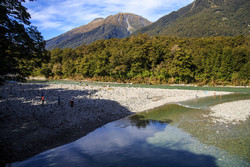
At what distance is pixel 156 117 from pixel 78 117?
8.75 m

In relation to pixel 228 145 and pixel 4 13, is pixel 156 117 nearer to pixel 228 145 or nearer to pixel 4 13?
pixel 228 145

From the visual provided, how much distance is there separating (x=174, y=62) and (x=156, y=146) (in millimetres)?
47146

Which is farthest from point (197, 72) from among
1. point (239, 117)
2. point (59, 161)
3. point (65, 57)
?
point (65, 57)

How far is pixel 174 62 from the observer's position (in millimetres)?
55375

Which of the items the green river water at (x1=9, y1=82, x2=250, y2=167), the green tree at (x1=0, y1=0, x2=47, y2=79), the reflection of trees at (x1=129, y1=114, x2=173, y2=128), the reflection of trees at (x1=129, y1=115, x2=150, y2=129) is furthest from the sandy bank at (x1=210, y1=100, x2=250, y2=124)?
the green tree at (x1=0, y1=0, x2=47, y2=79)

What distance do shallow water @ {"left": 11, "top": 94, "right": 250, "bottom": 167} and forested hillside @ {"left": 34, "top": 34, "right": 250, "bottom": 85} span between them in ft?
133

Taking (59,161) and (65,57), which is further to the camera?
(65,57)

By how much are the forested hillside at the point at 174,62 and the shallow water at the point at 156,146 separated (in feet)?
133

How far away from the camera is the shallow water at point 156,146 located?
9859mm

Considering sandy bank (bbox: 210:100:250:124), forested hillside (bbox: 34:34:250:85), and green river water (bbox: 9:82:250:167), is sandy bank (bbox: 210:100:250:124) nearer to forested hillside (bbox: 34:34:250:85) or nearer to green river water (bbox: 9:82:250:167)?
green river water (bbox: 9:82:250:167)

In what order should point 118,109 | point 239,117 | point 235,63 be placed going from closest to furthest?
point 239,117 → point 118,109 → point 235,63

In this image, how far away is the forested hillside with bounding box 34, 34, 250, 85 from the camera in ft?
170

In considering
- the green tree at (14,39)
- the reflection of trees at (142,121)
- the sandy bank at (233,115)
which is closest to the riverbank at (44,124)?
the reflection of trees at (142,121)

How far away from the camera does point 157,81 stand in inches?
2250
